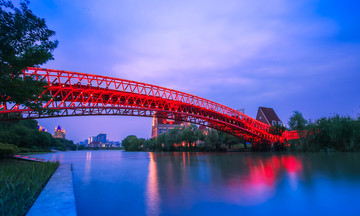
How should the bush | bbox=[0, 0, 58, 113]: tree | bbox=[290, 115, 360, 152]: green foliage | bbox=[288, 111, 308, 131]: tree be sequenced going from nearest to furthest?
1. bbox=[0, 0, 58, 113]: tree
2. the bush
3. bbox=[290, 115, 360, 152]: green foliage
4. bbox=[288, 111, 308, 131]: tree

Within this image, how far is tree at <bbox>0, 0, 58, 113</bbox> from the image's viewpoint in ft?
31.0

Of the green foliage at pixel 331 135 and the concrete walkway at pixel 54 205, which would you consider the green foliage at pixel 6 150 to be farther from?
the green foliage at pixel 331 135

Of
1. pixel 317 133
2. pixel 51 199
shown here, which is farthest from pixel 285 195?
pixel 317 133

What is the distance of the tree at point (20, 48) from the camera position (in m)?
9.44

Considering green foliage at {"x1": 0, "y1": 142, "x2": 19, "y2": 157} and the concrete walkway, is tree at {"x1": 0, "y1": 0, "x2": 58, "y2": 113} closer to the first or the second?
A: the concrete walkway

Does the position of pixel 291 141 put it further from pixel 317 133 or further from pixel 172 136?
pixel 172 136

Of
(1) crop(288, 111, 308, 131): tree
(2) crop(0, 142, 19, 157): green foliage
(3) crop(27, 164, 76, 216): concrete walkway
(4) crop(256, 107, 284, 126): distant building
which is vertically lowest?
(3) crop(27, 164, 76, 216): concrete walkway

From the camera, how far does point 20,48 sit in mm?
10164

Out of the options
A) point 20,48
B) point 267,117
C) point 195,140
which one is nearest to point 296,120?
point 267,117

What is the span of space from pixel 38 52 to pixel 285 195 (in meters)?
12.5

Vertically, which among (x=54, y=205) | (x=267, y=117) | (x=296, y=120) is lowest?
(x=54, y=205)

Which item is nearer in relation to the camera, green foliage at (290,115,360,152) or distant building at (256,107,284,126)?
green foliage at (290,115,360,152)

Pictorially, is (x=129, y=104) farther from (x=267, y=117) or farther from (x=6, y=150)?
(x=267, y=117)

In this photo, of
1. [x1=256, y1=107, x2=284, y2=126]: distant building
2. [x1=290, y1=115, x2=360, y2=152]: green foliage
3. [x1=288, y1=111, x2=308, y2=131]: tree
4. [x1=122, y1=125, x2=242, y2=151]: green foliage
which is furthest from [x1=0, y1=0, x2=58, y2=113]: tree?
[x1=256, y1=107, x2=284, y2=126]: distant building
